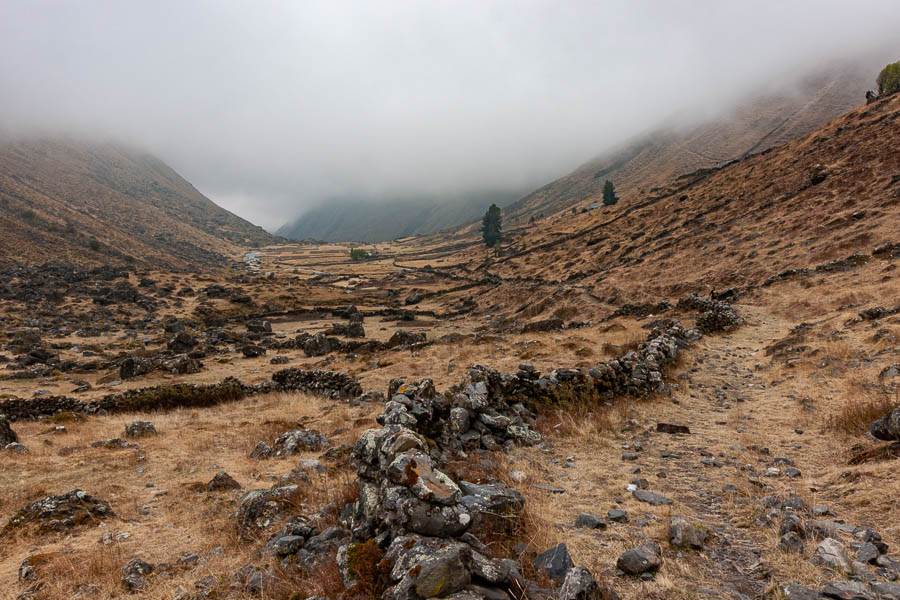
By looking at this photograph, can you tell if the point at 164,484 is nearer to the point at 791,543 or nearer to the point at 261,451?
the point at 261,451

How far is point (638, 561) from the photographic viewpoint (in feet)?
14.6

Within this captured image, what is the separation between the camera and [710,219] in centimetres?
5559

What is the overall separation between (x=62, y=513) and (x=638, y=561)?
10.6 metres

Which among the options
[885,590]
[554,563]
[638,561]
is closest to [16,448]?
[554,563]

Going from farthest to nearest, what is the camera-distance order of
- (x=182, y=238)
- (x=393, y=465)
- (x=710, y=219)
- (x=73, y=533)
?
(x=182, y=238) < (x=710, y=219) < (x=73, y=533) < (x=393, y=465)

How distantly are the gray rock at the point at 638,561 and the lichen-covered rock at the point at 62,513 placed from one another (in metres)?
9.77

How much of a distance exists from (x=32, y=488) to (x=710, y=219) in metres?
68.7

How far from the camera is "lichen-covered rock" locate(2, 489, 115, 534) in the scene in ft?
24.4

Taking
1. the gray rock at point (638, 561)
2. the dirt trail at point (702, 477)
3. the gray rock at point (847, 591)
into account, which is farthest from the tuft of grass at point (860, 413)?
the gray rock at point (638, 561)

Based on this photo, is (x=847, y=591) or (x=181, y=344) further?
(x=181, y=344)

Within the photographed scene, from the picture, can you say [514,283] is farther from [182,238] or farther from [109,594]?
[182,238]

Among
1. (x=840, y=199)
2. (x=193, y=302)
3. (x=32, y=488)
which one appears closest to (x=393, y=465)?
(x=32, y=488)

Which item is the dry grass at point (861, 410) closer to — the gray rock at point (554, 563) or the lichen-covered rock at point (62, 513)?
the gray rock at point (554, 563)

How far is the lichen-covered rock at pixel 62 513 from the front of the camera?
743cm
